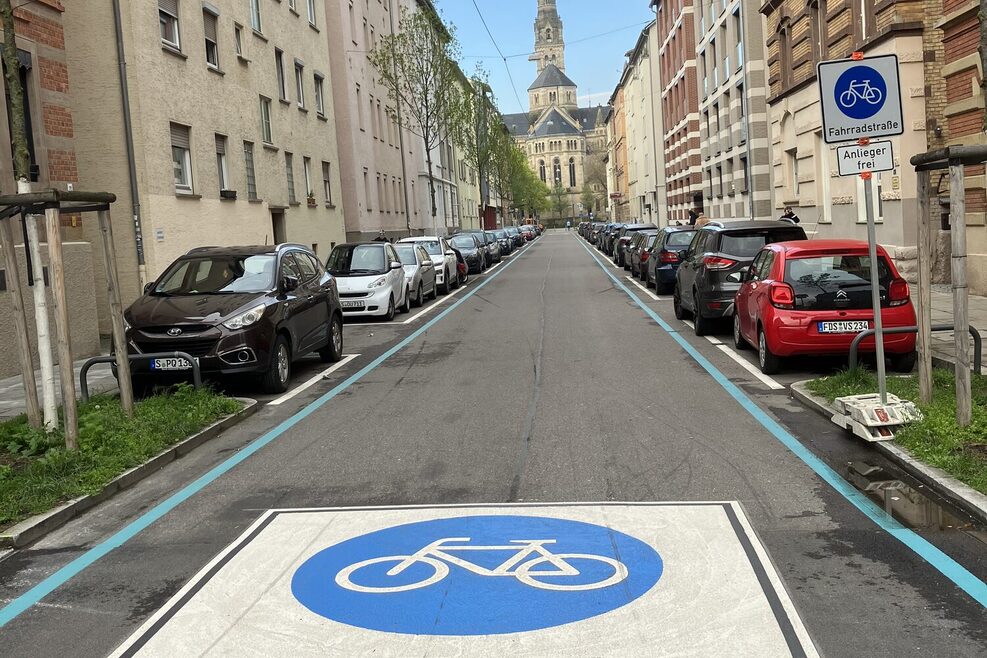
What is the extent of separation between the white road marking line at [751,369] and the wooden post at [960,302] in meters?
2.95

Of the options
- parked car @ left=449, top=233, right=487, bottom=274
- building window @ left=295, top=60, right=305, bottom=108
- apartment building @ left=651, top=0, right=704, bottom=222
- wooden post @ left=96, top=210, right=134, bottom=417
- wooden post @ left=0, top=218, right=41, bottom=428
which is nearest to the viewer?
wooden post @ left=0, top=218, right=41, bottom=428

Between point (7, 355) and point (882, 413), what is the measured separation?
11.1 meters

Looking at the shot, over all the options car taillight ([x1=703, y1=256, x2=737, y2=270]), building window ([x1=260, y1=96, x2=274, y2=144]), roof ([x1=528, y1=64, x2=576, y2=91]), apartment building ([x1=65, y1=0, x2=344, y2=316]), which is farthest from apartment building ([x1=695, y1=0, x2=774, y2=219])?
roof ([x1=528, y1=64, x2=576, y2=91])

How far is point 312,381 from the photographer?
11.8 m

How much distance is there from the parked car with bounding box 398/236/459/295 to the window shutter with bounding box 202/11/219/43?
6.74 m

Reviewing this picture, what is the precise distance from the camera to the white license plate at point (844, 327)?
1027 centimetres

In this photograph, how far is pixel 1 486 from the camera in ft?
21.3

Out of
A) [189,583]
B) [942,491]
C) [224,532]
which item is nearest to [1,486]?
[224,532]

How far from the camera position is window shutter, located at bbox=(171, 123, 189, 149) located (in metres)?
20.8

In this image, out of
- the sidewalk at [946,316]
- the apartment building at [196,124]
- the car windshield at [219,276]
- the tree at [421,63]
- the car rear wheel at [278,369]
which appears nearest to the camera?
the car rear wheel at [278,369]

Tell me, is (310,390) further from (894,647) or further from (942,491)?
(894,647)

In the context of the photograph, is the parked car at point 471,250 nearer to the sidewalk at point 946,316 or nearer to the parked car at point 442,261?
the parked car at point 442,261

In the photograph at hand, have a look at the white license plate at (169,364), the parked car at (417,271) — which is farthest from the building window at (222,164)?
the white license plate at (169,364)

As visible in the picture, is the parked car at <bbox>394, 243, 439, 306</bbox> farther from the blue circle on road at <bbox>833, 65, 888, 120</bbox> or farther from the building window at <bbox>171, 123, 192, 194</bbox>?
the blue circle on road at <bbox>833, 65, 888, 120</bbox>
